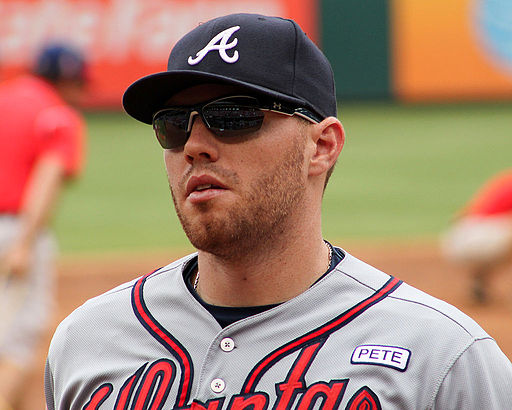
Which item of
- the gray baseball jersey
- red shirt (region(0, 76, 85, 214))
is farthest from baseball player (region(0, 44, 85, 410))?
the gray baseball jersey

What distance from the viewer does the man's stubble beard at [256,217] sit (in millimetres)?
2295

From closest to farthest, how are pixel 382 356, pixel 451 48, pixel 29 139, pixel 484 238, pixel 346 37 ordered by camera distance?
pixel 382 356 → pixel 29 139 → pixel 484 238 → pixel 346 37 → pixel 451 48

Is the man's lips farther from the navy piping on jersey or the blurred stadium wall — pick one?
the blurred stadium wall

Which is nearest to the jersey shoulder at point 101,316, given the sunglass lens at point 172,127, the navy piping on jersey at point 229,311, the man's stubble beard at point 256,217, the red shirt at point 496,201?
the navy piping on jersey at point 229,311

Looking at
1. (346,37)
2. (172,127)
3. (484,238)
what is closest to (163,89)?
(172,127)

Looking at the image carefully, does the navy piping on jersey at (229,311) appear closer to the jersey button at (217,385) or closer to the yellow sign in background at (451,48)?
the jersey button at (217,385)

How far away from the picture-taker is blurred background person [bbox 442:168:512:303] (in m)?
8.64

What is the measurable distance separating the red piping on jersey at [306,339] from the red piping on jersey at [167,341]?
143mm

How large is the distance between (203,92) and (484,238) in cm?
669

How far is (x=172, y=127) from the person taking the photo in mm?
2365

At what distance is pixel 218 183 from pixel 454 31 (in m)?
18.5

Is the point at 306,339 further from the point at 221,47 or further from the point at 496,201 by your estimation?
the point at 496,201

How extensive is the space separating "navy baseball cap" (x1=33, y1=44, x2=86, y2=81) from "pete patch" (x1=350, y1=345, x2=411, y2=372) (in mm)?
4874

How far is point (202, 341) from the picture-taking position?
2.37 metres
